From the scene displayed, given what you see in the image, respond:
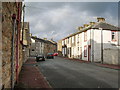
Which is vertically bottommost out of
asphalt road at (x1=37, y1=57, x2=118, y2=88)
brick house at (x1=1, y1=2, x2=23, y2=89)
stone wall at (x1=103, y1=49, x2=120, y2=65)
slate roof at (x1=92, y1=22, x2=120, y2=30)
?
asphalt road at (x1=37, y1=57, x2=118, y2=88)

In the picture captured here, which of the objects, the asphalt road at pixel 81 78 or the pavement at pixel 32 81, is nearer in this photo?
the pavement at pixel 32 81

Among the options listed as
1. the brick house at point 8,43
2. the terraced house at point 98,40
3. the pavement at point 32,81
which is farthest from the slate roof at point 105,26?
the brick house at point 8,43

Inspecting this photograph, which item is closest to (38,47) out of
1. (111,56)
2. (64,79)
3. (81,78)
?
(111,56)

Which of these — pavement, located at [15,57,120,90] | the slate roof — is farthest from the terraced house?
pavement, located at [15,57,120,90]

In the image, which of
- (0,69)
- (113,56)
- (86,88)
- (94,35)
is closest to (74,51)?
(94,35)

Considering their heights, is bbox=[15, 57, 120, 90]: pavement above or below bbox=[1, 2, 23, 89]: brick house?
below

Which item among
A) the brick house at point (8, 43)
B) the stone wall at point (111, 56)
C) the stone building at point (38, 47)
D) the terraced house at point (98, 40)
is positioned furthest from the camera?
the stone building at point (38, 47)

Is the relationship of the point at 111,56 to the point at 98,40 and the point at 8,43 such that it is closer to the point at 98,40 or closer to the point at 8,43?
the point at 98,40

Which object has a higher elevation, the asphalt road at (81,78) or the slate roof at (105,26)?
the slate roof at (105,26)

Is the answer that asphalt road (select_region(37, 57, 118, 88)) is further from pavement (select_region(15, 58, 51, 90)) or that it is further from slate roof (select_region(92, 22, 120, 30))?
slate roof (select_region(92, 22, 120, 30))

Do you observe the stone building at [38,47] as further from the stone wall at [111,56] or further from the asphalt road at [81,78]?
the asphalt road at [81,78]

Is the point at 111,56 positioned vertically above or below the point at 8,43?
below

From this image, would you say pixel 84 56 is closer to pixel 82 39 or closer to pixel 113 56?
pixel 82 39

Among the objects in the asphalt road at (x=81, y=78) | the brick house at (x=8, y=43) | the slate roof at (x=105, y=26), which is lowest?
the asphalt road at (x=81, y=78)
